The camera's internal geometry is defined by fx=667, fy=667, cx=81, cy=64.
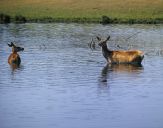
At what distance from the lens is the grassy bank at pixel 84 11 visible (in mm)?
58719

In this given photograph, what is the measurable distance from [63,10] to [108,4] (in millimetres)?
5253

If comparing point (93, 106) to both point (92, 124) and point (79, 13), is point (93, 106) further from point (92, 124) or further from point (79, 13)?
point (79, 13)

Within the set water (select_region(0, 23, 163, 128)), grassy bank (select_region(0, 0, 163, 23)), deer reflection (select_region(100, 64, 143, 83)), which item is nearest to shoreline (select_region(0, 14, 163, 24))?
grassy bank (select_region(0, 0, 163, 23))

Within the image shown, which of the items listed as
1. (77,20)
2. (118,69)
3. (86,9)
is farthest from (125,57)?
(86,9)

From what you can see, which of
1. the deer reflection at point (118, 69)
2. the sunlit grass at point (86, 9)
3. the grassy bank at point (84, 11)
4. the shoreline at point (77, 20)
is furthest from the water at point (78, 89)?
the sunlit grass at point (86, 9)

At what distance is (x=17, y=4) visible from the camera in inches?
2891

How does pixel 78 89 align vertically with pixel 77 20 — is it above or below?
above

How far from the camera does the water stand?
17.5 m

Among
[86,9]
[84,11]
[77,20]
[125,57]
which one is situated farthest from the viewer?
[86,9]

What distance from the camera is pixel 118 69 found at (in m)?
26.9

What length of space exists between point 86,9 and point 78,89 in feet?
146

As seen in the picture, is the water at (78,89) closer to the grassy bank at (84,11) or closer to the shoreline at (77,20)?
the shoreline at (77,20)

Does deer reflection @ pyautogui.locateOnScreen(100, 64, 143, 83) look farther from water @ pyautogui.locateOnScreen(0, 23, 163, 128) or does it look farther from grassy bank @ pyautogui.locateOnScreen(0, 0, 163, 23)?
grassy bank @ pyautogui.locateOnScreen(0, 0, 163, 23)

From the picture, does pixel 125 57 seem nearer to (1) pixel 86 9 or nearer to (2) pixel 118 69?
(2) pixel 118 69
